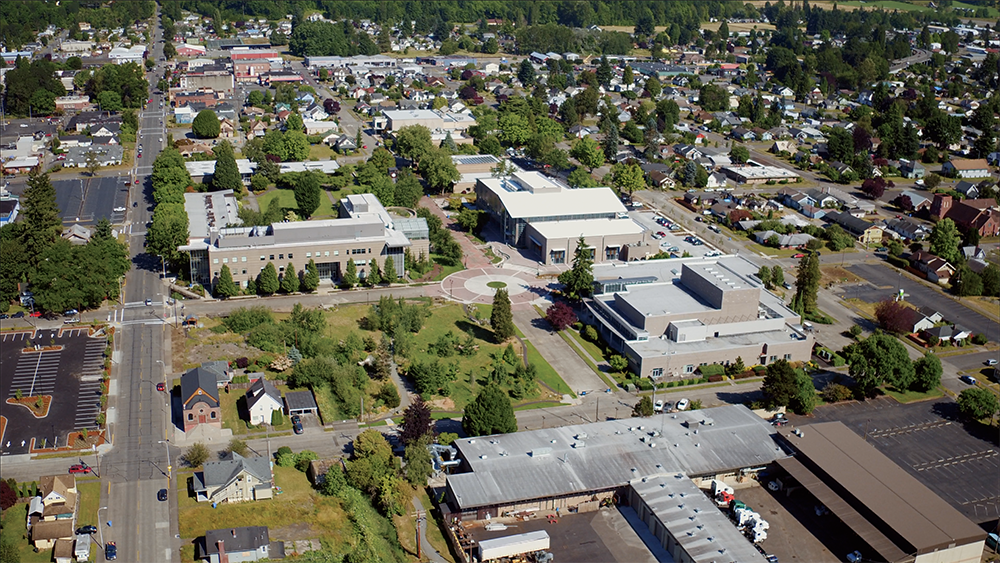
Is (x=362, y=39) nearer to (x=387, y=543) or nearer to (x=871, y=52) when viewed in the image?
(x=871, y=52)

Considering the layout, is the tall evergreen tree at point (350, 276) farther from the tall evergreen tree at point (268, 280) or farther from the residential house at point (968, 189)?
the residential house at point (968, 189)

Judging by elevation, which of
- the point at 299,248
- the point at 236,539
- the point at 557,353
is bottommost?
the point at 557,353

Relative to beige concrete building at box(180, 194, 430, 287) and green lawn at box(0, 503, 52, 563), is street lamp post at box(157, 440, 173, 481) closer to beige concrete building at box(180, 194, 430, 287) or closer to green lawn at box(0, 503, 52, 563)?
green lawn at box(0, 503, 52, 563)

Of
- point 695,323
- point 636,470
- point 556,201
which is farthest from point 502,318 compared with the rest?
point 556,201

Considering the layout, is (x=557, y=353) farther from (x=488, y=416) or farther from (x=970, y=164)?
(x=970, y=164)

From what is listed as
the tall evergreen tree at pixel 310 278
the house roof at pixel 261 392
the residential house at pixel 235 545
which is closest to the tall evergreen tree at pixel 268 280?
the tall evergreen tree at pixel 310 278

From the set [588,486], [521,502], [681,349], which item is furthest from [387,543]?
[681,349]

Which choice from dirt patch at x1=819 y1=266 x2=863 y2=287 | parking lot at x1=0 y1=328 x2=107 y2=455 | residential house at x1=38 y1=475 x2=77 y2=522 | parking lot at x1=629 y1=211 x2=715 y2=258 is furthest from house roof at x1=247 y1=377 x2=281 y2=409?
dirt patch at x1=819 y1=266 x2=863 y2=287
